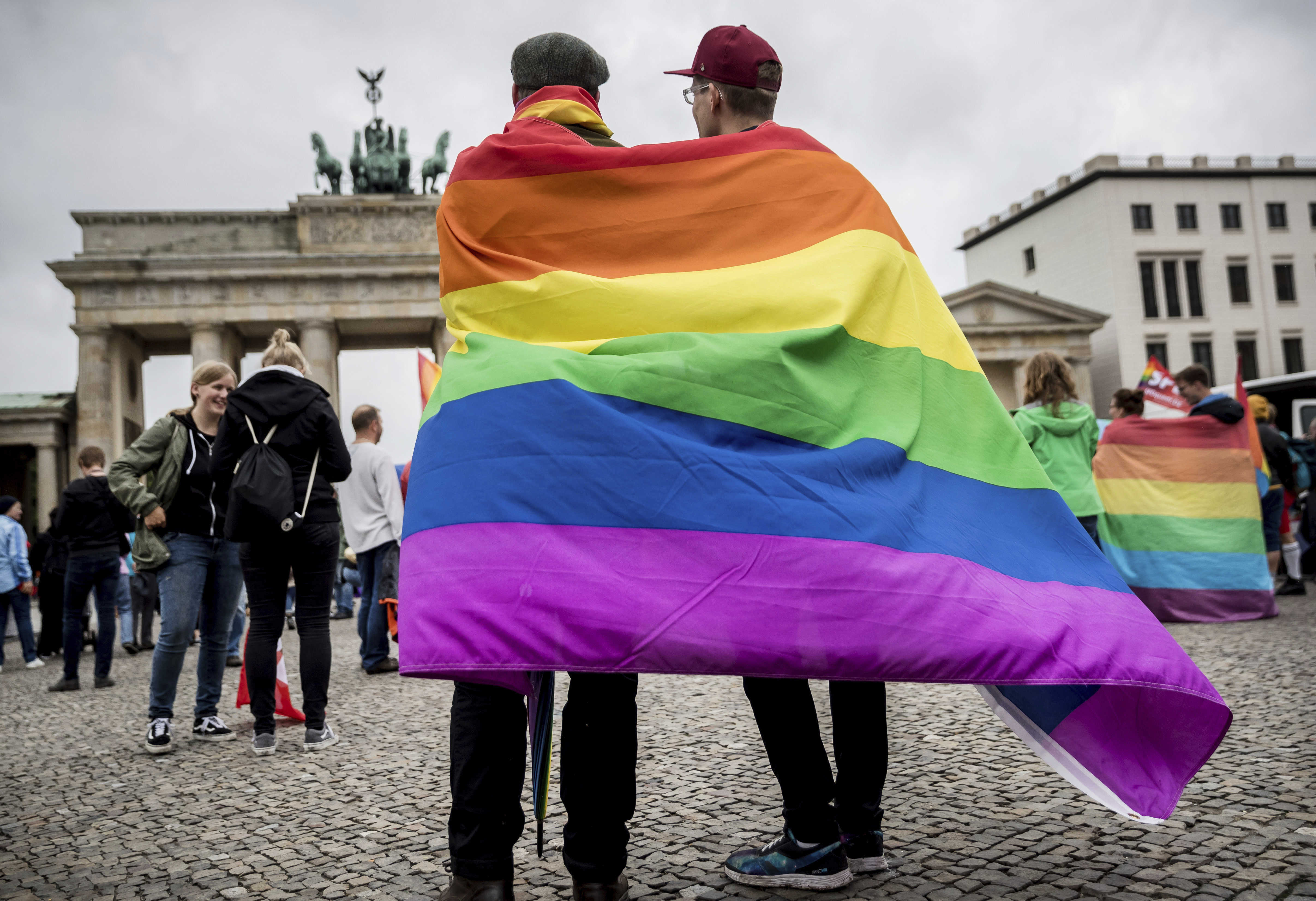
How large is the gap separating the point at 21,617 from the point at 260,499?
6.76 m

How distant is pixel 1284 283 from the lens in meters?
49.2

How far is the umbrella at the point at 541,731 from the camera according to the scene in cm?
232

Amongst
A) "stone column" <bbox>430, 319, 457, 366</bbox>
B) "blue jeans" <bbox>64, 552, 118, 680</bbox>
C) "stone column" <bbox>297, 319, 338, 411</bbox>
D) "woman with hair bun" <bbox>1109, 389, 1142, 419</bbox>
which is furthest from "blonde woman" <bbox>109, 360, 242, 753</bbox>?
"stone column" <bbox>297, 319, 338, 411</bbox>

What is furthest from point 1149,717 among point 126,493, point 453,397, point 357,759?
point 126,493

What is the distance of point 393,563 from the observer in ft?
25.4

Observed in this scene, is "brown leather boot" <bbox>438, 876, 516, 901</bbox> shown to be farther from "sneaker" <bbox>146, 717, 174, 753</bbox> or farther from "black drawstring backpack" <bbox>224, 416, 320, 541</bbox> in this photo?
"sneaker" <bbox>146, 717, 174, 753</bbox>

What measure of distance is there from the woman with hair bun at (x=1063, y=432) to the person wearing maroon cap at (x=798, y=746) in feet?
15.8

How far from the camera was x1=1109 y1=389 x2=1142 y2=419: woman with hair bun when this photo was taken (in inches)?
342

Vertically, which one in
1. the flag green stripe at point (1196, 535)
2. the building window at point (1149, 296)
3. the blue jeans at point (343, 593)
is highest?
the building window at point (1149, 296)

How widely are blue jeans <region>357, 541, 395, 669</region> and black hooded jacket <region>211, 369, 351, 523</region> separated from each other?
271 cm

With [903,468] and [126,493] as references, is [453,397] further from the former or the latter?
[126,493]

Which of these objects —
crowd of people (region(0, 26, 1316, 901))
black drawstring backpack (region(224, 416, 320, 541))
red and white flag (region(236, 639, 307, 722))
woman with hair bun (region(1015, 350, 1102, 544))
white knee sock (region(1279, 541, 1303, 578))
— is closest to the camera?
crowd of people (region(0, 26, 1316, 901))

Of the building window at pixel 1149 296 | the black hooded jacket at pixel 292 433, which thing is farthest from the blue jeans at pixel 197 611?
the building window at pixel 1149 296

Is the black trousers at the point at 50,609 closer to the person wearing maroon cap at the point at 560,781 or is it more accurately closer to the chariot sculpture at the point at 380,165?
the person wearing maroon cap at the point at 560,781
